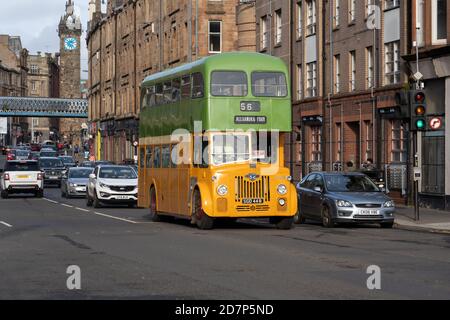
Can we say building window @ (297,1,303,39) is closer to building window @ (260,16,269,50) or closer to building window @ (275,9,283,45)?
building window @ (275,9,283,45)

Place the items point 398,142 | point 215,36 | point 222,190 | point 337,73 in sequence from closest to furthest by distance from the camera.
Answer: point 222,190 < point 398,142 < point 337,73 < point 215,36

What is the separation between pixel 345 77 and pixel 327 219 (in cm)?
1669

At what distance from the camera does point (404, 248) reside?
63.5ft

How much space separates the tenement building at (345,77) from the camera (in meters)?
37.7

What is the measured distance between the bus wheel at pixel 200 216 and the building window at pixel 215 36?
41.9m

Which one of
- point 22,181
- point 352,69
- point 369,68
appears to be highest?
point 352,69

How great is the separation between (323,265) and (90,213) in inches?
739

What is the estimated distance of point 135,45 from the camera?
263 feet

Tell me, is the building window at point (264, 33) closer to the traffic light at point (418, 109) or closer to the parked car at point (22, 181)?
the parked car at point (22, 181)

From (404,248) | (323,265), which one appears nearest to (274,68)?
(404,248)

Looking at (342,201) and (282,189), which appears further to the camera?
(342,201)

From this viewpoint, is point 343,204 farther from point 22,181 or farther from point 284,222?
point 22,181

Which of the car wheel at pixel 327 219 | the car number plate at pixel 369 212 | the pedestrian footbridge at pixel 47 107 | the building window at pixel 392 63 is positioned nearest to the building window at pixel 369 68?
the building window at pixel 392 63

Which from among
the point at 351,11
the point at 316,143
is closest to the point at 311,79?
the point at 316,143
